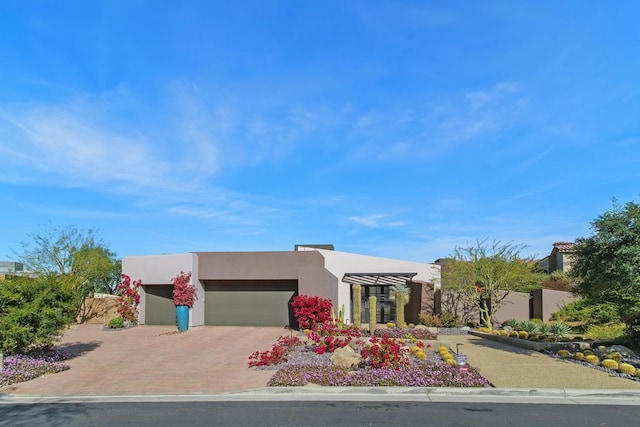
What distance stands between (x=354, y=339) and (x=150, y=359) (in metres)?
6.29

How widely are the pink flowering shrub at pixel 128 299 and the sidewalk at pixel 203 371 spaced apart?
3.47m

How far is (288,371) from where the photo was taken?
10.7m

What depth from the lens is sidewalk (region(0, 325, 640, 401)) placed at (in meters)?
9.44

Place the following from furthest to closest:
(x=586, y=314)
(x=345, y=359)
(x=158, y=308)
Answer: (x=158, y=308) < (x=586, y=314) < (x=345, y=359)

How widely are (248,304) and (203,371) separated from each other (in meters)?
10.3

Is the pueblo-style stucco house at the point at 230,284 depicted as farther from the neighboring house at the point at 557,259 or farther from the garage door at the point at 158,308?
the neighboring house at the point at 557,259

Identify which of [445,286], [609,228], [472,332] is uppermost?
[609,228]

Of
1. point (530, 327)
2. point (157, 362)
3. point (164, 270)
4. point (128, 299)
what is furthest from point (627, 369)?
point (128, 299)

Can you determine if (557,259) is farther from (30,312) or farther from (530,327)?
(30,312)

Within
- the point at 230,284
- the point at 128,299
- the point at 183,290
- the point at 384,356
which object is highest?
the point at 230,284

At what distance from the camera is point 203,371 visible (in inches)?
460

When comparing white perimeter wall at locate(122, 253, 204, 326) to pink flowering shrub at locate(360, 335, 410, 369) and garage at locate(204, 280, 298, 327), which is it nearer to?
garage at locate(204, 280, 298, 327)

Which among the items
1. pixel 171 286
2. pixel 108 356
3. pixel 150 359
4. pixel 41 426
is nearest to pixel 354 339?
pixel 150 359

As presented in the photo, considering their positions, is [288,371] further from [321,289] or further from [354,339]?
[321,289]
